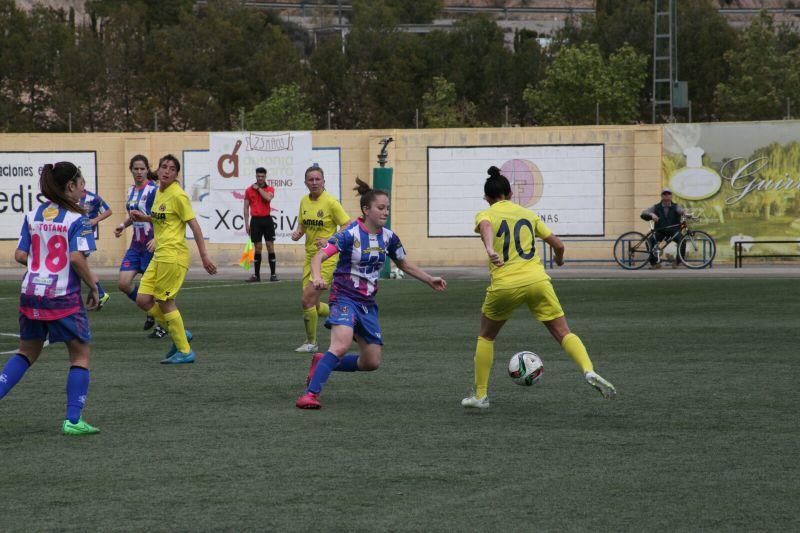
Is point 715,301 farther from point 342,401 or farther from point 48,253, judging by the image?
point 48,253

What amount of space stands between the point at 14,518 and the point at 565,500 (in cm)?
268

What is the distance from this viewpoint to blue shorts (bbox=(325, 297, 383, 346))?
952 centimetres

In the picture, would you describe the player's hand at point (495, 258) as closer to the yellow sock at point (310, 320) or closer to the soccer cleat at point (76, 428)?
the soccer cleat at point (76, 428)

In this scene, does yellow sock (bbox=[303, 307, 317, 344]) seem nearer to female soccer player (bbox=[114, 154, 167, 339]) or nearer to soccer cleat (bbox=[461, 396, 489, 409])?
female soccer player (bbox=[114, 154, 167, 339])

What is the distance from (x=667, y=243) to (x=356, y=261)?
19244 mm

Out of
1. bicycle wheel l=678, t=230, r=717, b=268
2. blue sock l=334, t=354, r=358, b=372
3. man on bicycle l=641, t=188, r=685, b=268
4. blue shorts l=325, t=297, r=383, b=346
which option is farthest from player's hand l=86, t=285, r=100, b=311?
bicycle wheel l=678, t=230, r=717, b=268

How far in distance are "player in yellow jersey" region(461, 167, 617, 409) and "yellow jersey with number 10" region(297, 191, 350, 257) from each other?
13.8 feet

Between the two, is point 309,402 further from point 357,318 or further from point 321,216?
point 321,216

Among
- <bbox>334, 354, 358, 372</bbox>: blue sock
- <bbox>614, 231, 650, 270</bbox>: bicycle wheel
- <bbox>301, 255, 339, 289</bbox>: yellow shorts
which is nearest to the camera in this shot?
<bbox>334, 354, 358, 372</bbox>: blue sock

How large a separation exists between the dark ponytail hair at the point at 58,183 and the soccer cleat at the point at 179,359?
429 cm

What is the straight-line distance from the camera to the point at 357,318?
31.6 feet

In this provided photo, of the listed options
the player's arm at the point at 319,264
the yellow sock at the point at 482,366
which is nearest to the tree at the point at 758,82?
the yellow sock at the point at 482,366

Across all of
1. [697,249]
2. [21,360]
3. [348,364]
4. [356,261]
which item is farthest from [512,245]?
[697,249]

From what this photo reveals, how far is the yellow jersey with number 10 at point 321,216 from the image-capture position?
13492 millimetres
